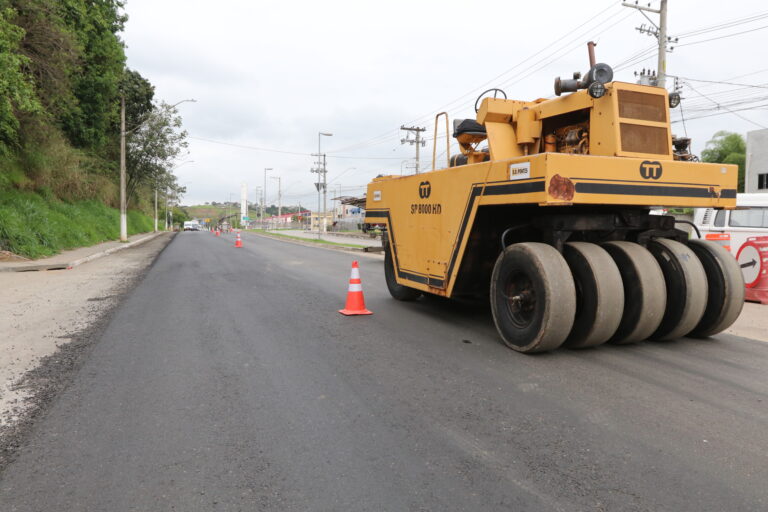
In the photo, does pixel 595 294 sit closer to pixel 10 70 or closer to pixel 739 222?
pixel 739 222

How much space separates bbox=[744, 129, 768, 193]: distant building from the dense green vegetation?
33.5m

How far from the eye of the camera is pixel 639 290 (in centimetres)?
493

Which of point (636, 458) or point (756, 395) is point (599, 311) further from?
point (636, 458)

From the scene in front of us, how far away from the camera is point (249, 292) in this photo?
363 inches

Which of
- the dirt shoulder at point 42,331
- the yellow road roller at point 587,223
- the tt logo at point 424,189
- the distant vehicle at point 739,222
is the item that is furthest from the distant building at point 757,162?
the dirt shoulder at point 42,331

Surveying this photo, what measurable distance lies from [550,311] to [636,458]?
1829 millimetres

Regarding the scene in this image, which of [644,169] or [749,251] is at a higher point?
[644,169]

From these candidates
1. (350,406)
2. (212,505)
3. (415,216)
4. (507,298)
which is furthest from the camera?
(415,216)

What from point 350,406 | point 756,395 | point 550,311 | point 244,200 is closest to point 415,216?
point 550,311

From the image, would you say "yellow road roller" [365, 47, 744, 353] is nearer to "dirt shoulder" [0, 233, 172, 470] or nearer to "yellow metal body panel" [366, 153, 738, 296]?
"yellow metal body panel" [366, 153, 738, 296]

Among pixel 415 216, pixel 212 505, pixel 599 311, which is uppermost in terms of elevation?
pixel 415 216

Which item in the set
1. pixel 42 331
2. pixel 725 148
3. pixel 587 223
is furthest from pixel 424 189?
pixel 725 148

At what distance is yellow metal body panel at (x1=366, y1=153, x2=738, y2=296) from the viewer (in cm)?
454

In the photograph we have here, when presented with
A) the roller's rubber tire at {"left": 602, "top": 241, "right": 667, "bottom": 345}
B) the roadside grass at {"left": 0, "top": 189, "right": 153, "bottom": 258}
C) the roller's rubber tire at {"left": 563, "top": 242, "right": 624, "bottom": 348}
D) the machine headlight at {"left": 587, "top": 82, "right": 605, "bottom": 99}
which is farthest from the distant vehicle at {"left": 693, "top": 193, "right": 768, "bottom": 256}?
the roadside grass at {"left": 0, "top": 189, "right": 153, "bottom": 258}
